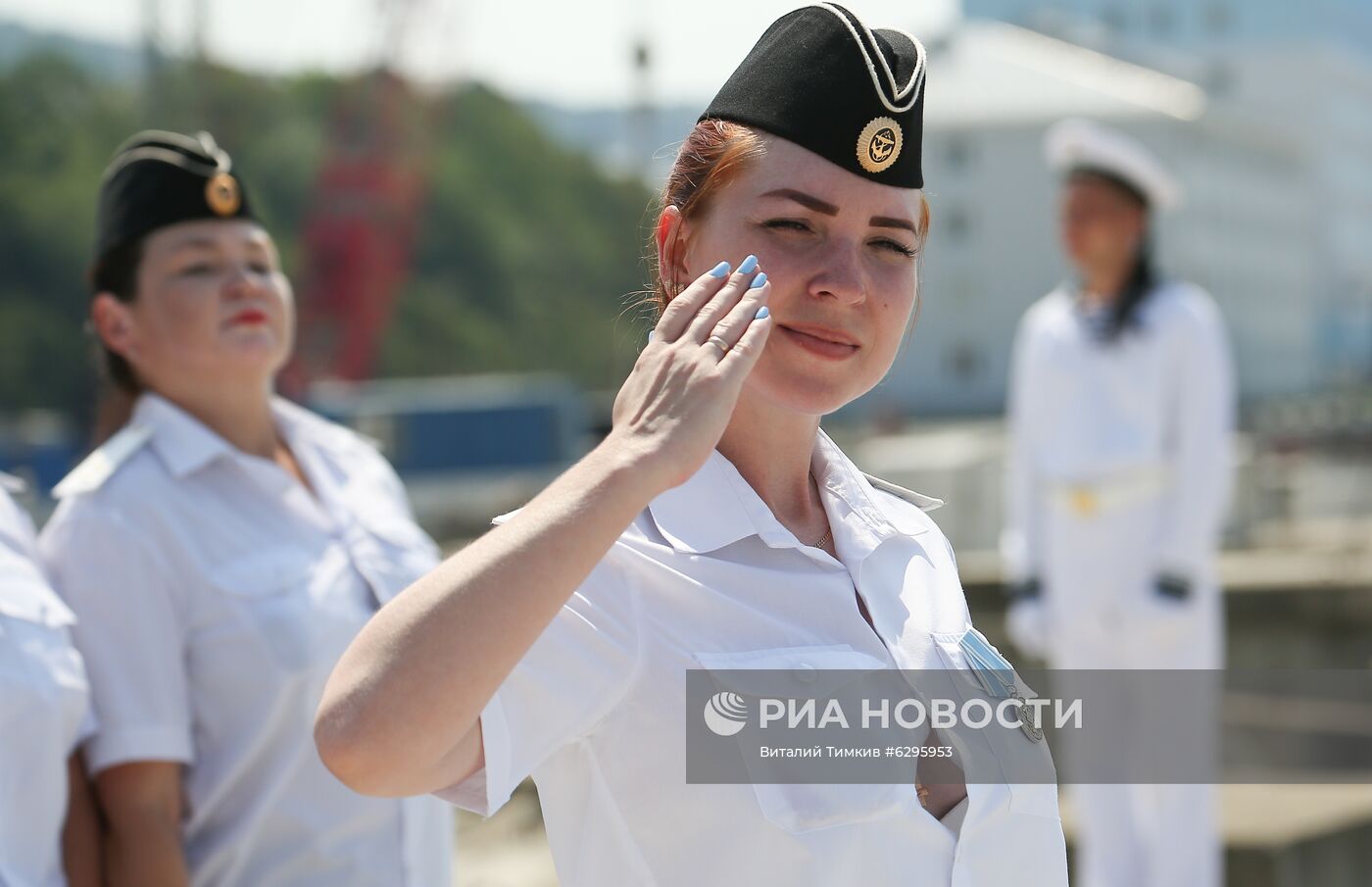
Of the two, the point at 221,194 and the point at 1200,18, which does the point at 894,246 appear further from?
the point at 1200,18

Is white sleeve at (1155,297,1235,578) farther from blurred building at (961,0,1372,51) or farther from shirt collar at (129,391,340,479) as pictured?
blurred building at (961,0,1372,51)

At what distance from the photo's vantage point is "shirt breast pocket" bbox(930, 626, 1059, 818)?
1795 mm

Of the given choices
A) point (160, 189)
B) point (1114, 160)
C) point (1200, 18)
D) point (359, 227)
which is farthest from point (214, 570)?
point (1200, 18)

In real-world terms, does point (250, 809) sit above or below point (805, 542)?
below

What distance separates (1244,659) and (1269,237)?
5177 cm

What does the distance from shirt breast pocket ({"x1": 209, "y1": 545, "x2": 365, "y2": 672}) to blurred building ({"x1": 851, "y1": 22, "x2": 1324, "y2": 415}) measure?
4180 centimetres

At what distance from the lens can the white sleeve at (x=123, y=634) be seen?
257 cm

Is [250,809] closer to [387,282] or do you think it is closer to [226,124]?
[387,282]

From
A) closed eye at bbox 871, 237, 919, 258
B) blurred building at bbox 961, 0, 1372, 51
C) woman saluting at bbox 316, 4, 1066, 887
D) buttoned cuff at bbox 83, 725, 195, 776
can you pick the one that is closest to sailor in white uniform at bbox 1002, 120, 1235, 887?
buttoned cuff at bbox 83, 725, 195, 776

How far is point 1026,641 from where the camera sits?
5.66m

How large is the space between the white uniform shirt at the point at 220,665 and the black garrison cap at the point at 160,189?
16.0 inches

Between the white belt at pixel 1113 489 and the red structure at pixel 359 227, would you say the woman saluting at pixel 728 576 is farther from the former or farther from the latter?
the red structure at pixel 359 227

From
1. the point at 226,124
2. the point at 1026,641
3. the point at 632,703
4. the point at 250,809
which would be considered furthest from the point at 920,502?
the point at 226,124

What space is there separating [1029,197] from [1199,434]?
46.5m
